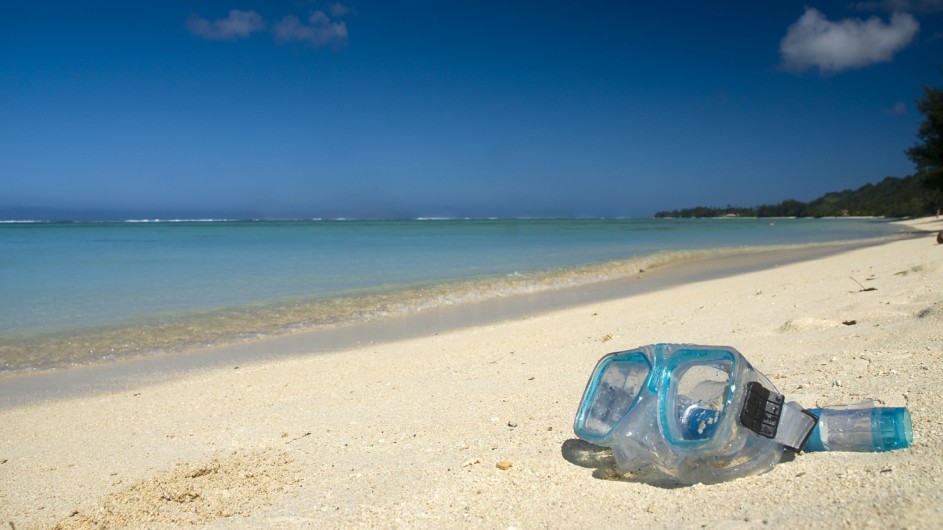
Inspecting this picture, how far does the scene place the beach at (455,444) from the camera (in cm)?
219

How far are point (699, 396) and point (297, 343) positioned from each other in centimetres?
610

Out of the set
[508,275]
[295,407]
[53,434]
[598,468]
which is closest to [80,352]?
[53,434]

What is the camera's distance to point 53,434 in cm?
438

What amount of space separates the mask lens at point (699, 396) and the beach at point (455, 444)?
9.0 inches

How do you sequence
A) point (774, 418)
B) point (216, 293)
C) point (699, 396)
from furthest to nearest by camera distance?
1. point (216, 293)
2. point (699, 396)
3. point (774, 418)

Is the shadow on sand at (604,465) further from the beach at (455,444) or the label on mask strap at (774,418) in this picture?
the label on mask strap at (774,418)

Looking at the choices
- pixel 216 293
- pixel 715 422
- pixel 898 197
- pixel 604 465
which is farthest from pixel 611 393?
pixel 898 197

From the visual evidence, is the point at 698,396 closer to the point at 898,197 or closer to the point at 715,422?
the point at 715,422

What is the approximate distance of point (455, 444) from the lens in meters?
3.22

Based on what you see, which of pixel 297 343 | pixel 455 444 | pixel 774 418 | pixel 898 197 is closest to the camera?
pixel 774 418

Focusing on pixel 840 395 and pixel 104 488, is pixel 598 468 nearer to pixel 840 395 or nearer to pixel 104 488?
pixel 840 395

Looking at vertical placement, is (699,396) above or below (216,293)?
above

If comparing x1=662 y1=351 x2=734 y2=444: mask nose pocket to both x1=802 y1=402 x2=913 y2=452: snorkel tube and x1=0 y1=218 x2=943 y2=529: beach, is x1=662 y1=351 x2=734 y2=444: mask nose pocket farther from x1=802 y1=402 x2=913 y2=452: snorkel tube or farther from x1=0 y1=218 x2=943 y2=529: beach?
x1=802 y1=402 x2=913 y2=452: snorkel tube

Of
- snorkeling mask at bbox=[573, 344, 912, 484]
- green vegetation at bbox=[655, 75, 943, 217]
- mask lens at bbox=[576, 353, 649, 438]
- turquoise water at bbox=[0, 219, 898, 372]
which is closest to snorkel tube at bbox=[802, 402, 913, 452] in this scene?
snorkeling mask at bbox=[573, 344, 912, 484]
